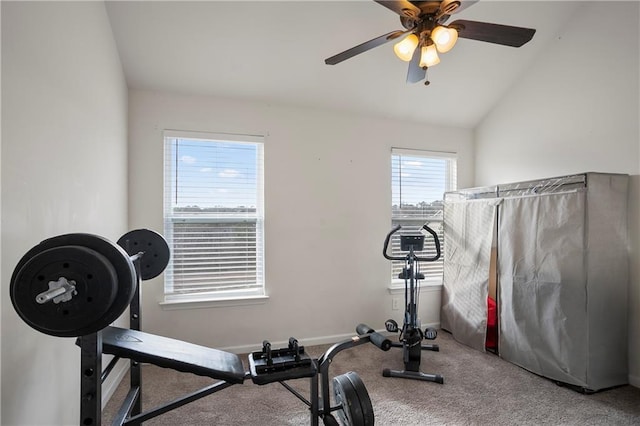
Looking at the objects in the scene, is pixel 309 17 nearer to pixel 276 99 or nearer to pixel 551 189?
pixel 276 99

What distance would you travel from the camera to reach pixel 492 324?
288 cm

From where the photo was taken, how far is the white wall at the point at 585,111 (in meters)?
2.30

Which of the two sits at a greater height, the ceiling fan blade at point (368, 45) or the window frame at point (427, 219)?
the ceiling fan blade at point (368, 45)

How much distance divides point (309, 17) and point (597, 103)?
232 cm

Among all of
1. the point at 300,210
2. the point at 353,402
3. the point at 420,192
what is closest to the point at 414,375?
the point at 353,402

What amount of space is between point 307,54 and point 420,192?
1.86m

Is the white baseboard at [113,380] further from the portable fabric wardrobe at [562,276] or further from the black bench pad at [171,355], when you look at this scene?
the portable fabric wardrobe at [562,276]

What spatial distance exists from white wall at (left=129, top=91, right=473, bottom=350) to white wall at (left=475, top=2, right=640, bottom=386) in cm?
96

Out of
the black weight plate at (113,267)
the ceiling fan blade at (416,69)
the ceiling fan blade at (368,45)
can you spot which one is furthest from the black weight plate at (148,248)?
the ceiling fan blade at (416,69)

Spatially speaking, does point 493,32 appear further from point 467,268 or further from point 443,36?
point 467,268

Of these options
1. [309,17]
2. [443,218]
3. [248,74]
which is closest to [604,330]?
[443,218]

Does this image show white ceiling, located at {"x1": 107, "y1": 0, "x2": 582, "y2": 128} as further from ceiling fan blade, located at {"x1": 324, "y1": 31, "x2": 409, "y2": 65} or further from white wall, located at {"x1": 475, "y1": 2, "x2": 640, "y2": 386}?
ceiling fan blade, located at {"x1": 324, "y1": 31, "x2": 409, "y2": 65}

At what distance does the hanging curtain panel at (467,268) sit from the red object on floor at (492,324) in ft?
0.17

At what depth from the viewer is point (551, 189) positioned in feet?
7.88
